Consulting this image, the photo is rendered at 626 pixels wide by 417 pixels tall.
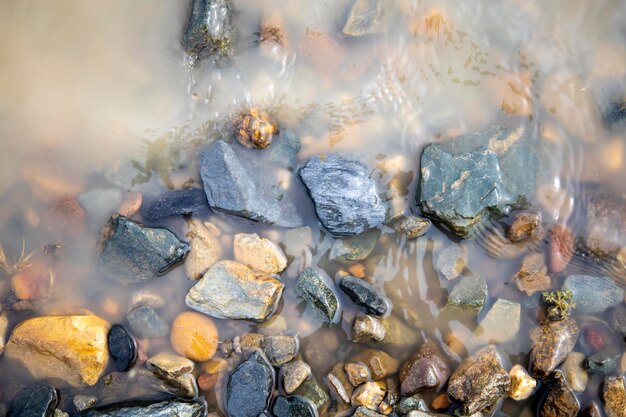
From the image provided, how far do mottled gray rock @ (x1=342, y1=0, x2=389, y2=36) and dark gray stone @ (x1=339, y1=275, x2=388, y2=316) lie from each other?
7.07 feet

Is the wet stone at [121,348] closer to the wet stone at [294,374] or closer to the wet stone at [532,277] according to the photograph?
the wet stone at [294,374]

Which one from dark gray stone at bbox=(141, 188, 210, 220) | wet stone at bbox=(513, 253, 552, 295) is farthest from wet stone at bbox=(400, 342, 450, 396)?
dark gray stone at bbox=(141, 188, 210, 220)

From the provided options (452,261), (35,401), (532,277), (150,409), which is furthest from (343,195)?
(35,401)

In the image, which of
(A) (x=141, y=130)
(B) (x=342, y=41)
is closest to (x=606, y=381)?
(B) (x=342, y=41)

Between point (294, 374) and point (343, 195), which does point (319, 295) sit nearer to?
point (294, 374)

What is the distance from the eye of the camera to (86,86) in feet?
12.6

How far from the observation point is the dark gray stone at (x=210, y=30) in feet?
12.2

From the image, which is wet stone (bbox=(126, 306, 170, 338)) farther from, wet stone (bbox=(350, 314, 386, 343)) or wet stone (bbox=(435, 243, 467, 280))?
wet stone (bbox=(435, 243, 467, 280))

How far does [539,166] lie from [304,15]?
2.45 metres

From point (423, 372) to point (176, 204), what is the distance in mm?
2398

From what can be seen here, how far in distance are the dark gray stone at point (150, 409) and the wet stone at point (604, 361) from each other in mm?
3127

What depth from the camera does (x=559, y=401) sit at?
11.3ft

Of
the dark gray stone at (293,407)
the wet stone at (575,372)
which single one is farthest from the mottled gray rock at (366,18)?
the wet stone at (575,372)

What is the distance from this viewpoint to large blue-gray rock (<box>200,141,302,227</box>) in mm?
3584
